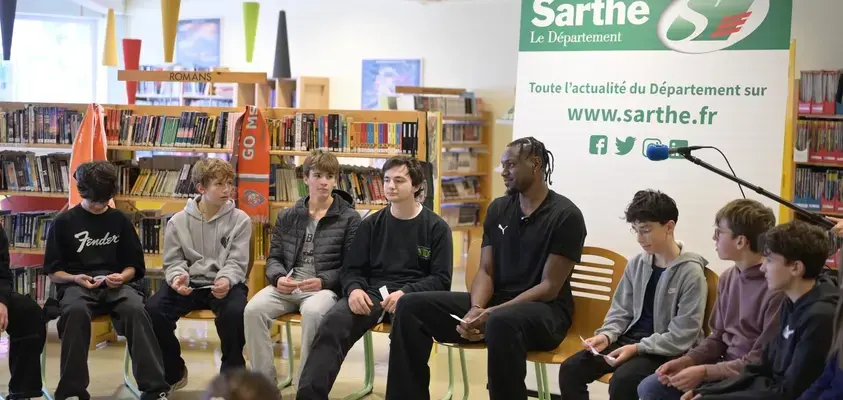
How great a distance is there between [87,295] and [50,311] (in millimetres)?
178

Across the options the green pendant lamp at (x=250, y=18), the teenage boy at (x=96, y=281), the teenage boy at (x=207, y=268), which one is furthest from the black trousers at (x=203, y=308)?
the green pendant lamp at (x=250, y=18)

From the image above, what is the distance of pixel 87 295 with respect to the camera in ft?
13.8

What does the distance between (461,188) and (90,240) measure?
18.8 feet

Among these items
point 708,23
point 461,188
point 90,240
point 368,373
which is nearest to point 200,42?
point 461,188

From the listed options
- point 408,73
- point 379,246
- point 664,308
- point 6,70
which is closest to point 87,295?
point 379,246

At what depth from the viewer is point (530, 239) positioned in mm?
3846

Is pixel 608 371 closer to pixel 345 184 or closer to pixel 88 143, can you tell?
pixel 345 184

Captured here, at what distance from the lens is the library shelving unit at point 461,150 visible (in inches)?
369

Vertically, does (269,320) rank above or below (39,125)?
below

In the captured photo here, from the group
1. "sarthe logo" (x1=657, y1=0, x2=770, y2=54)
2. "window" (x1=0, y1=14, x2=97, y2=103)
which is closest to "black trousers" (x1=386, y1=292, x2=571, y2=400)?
"sarthe logo" (x1=657, y1=0, x2=770, y2=54)

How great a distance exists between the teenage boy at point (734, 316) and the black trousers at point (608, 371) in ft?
0.23

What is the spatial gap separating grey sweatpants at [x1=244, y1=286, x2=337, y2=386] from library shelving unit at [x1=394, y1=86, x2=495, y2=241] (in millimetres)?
4943

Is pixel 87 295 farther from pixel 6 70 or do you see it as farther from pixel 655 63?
pixel 6 70

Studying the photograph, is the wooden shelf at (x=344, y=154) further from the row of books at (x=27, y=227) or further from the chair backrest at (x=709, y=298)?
the chair backrest at (x=709, y=298)
